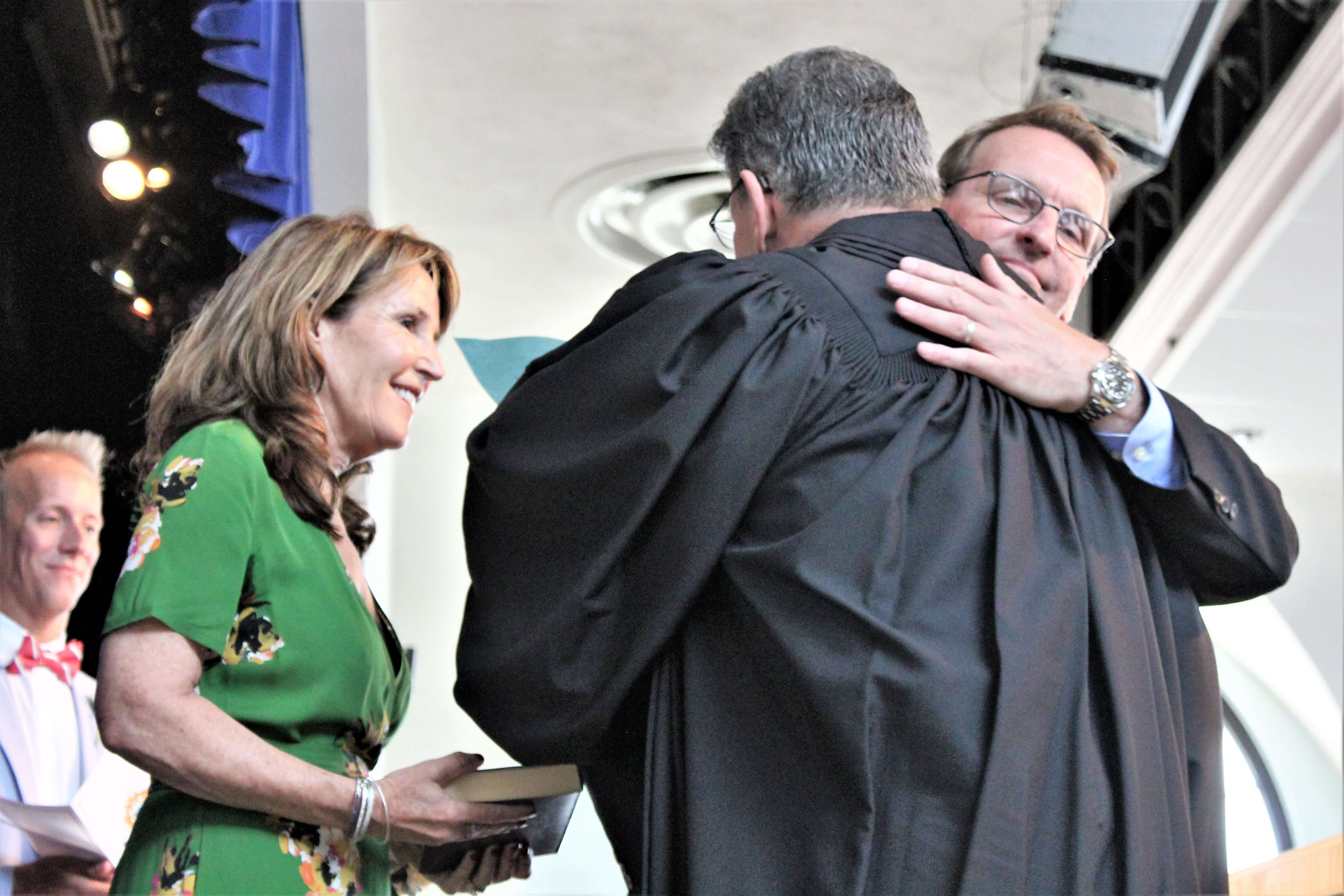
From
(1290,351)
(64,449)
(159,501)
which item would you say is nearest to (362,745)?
(159,501)

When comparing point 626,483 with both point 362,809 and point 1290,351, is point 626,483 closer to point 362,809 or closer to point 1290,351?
point 362,809

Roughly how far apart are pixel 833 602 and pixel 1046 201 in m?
1.24

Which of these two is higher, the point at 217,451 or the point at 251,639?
the point at 217,451

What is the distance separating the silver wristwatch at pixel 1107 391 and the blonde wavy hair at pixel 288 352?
1066 millimetres

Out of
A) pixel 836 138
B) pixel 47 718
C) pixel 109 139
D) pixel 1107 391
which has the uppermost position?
pixel 836 138

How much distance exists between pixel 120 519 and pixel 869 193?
1.60m

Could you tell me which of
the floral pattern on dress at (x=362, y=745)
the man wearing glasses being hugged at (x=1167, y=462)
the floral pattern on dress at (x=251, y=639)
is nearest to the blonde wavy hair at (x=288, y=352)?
the floral pattern on dress at (x=251, y=639)

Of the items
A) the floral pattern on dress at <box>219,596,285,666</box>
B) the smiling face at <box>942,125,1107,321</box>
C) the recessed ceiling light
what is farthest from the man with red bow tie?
the recessed ceiling light

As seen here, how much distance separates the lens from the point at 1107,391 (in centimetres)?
181

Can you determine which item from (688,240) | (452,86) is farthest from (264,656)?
(688,240)

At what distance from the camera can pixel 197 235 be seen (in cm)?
308

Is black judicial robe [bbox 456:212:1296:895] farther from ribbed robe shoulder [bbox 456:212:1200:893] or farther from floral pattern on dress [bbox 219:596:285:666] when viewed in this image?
floral pattern on dress [bbox 219:596:285:666]

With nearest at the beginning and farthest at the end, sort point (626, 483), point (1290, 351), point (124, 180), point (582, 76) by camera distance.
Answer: point (626, 483) → point (124, 180) → point (582, 76) → point (1290, 351)

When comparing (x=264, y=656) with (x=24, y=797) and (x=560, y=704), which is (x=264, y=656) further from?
(x=24, y=797)
